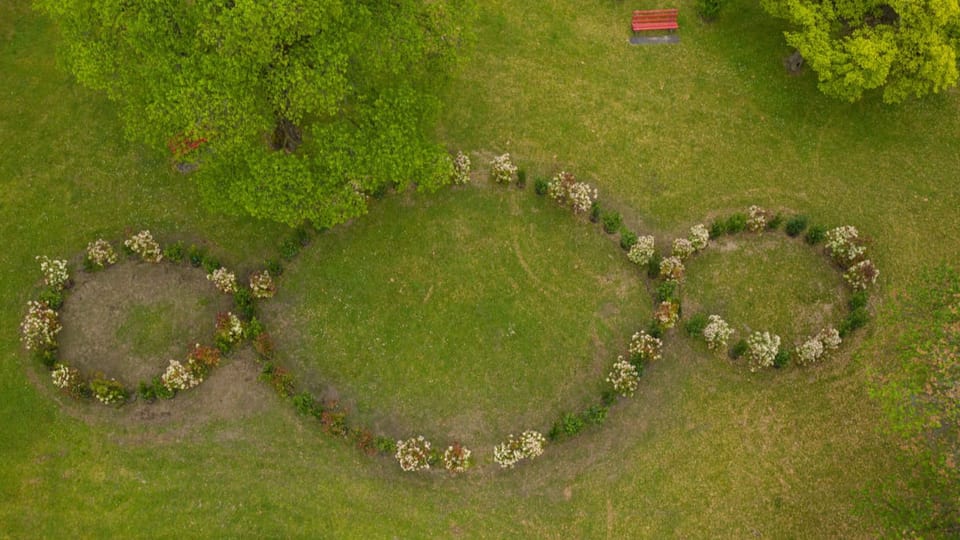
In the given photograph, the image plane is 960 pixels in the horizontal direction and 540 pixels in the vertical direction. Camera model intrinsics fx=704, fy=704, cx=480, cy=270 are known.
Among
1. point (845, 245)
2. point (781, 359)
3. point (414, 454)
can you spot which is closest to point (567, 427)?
point (414, 454)

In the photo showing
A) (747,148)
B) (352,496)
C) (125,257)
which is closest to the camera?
(352,496)

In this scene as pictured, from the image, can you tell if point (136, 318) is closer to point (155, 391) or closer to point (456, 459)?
point (155, 391)

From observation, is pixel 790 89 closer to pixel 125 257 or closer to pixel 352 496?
pixel 352 496

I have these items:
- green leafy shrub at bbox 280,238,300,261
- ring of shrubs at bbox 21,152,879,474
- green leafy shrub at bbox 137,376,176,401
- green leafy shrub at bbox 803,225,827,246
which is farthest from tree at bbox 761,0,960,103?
green leafy shrub at bbox 137,376,176,401

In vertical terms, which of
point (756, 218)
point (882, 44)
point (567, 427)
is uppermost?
point (882, 44)

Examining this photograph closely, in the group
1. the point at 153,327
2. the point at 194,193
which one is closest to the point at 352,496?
the point at 153,327

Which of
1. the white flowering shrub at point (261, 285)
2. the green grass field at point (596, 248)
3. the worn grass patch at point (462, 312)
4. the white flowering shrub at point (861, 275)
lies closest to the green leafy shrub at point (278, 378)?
the green grass field at point (596, 248)
